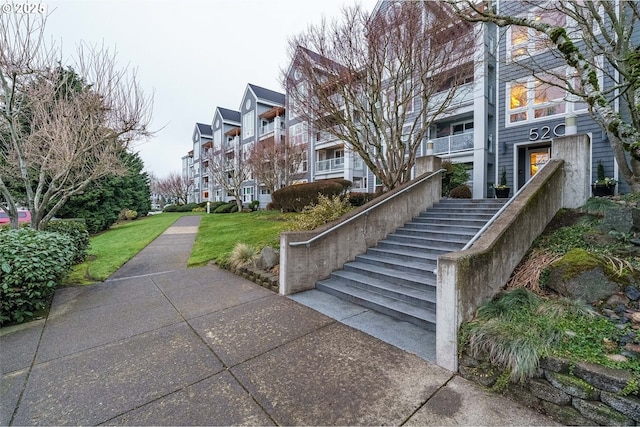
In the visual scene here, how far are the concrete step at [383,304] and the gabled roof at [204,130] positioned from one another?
46.5 m

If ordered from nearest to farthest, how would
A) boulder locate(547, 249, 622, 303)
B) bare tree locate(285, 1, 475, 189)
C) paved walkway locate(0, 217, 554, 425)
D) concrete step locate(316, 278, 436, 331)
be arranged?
paved walkway locate(0, 217, 554, 425)
boulder locate(547, 249, 622, 303)
concrete step locate(316, 278, 436, 331)
bare tree locate(285, 1, 475, 189)

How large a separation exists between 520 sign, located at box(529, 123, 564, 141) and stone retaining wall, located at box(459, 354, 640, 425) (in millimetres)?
12372

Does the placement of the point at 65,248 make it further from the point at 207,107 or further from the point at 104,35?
the point at 207,107

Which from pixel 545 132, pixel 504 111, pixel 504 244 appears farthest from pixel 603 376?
pixel 504 111

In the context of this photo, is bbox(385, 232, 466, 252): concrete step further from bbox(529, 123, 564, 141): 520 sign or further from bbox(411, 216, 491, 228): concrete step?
bbox(529, 123, 564, 141): 520 sign

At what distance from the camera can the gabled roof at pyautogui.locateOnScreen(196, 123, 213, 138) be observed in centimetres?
4580

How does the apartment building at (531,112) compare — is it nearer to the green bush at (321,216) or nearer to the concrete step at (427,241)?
the concrete step at (427,241)

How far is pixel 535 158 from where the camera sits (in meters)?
12.2

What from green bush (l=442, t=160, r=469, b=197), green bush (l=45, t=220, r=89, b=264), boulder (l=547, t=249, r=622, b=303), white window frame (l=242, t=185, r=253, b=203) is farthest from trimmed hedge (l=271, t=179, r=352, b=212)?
white window frame (l=242, t=185, r=253, b=203)

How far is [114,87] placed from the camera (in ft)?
21.8

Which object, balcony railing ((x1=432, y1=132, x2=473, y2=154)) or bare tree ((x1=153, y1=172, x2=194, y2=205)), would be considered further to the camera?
bare tree ((x1=153, y1=172, x2=194, y2=205))

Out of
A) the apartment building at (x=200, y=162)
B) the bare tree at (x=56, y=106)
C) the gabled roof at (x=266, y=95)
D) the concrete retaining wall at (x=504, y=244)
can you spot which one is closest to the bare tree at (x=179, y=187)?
the apartment building at (x=200, y=162)

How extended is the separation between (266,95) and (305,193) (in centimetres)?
2074

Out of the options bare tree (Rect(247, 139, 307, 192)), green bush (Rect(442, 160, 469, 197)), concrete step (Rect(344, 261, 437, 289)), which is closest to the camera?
concrete step (Rect(344, 261, 437, 289))
